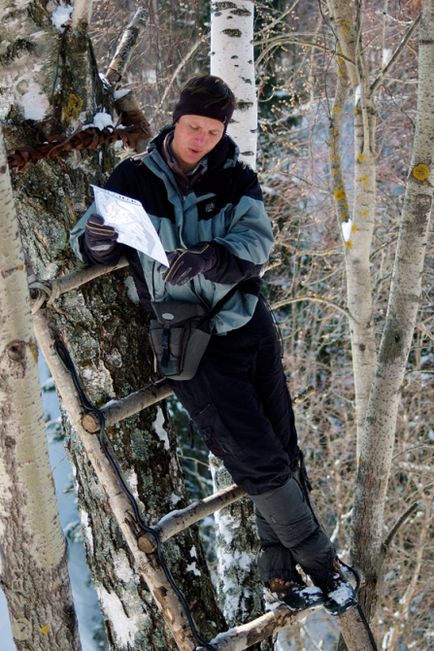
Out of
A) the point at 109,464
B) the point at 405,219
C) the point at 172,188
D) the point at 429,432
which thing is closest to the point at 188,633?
the point at 109,464

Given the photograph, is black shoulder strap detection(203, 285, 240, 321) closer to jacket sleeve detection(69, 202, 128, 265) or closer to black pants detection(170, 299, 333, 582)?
black pants detection(170, 299, 333, 582)

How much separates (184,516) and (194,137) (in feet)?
3.68

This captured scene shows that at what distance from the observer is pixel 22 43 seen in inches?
88.4

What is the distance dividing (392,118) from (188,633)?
32.7ft

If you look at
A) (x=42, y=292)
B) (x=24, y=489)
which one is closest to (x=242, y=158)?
(x=42, y=292)

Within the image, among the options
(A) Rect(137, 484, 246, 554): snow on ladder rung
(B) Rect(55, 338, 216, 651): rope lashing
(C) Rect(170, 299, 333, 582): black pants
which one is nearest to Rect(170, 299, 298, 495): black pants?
(C) Rect(170, 299, 333, 582): black pants

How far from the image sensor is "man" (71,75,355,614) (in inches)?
86.5

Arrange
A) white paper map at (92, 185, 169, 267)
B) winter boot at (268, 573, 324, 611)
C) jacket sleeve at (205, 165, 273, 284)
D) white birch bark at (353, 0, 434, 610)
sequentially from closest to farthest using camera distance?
white paper map at (92, 185, 169, 267)
jacket sleeve at (205, 165, 273, 284)
winter boot at (268, 573, 324, 611)
white birch bark at (353, 0, 434, 610)

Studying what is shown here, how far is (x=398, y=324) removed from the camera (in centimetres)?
311

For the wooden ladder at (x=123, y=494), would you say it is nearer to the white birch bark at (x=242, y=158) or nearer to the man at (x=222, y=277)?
the man at (x=222, y=277)

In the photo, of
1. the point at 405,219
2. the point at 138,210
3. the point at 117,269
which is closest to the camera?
the point at 138,210

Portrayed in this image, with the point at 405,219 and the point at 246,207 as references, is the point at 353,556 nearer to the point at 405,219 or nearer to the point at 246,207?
the point at 405,219

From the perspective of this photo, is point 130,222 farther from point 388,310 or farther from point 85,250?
point 388,310

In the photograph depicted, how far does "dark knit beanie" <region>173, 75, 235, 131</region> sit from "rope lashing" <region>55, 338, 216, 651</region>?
30.4 inches
